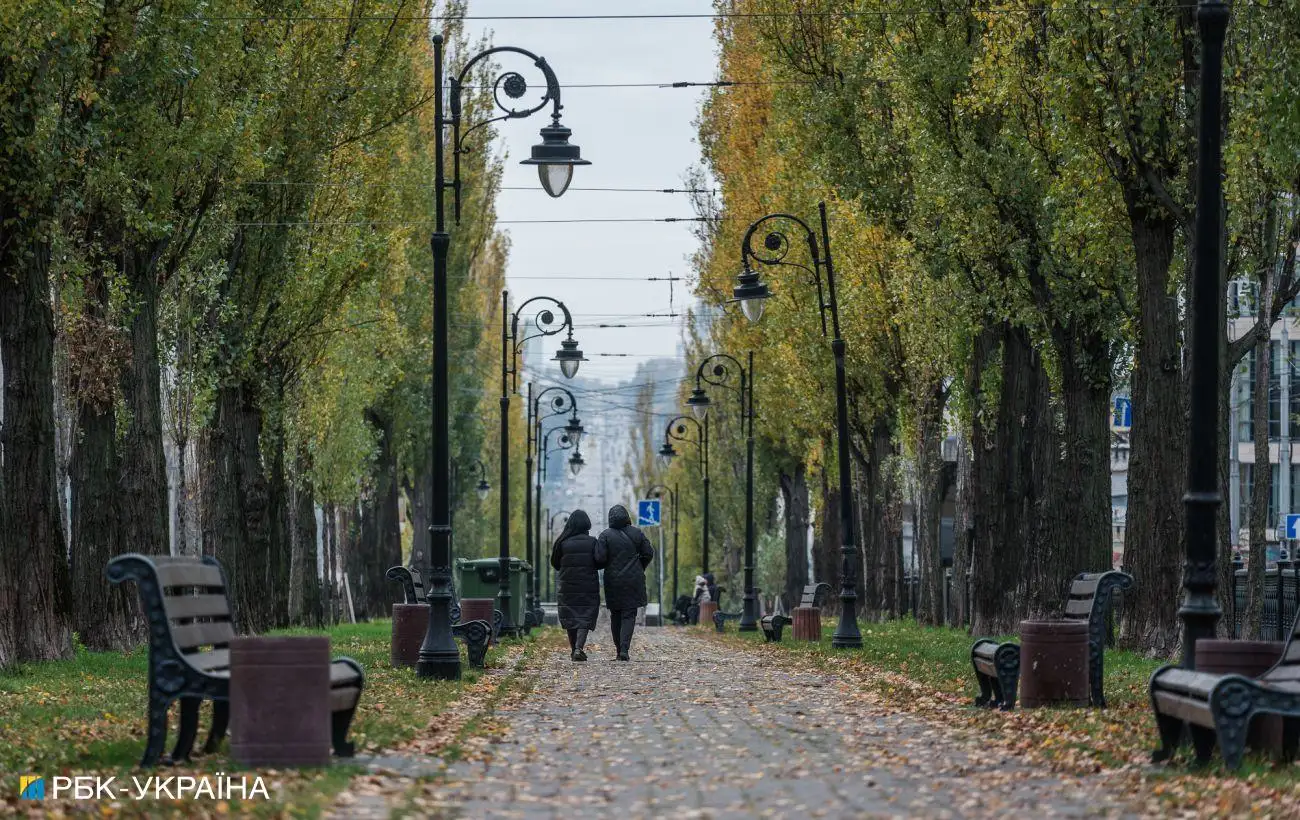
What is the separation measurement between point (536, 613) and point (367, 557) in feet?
21.9

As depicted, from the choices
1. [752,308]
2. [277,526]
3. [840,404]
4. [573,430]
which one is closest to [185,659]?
[752,308]

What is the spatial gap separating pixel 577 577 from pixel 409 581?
312 centimetres

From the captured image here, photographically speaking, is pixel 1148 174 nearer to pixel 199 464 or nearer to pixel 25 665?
pixel 25 665

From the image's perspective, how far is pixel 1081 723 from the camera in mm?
13336

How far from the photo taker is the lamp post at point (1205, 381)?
12188 millimetres

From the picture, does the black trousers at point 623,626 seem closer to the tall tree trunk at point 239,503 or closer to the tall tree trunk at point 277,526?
the tall tree trunk at point 239,503

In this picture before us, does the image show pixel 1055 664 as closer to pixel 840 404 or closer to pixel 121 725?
pixel 121 725

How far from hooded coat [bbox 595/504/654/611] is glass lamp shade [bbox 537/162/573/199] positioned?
508 centimetres

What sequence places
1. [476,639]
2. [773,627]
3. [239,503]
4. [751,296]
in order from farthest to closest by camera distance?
1. [773,627]
2. [239,503]
3. [751,296]
4. [476,639]

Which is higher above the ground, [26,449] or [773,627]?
[26,449]

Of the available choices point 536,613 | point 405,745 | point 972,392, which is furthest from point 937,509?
point 405,745

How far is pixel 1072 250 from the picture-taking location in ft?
80.5

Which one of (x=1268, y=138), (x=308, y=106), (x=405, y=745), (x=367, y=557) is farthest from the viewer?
(x=367, y=557)

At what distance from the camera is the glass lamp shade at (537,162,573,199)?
72.7 feet
